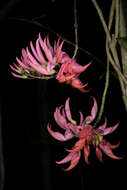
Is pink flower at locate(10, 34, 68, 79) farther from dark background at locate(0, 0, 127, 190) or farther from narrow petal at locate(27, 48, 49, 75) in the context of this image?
dark background at locate(0, 0, 127, 190)

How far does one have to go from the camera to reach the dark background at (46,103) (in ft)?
4.18

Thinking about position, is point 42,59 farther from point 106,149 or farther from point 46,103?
point 46,103

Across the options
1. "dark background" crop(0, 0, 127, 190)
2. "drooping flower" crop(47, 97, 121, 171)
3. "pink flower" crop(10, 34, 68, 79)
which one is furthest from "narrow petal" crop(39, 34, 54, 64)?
"dark background" crop(0, 0, 127, 190)

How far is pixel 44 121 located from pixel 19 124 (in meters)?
0.37

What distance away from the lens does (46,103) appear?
167 centimetres

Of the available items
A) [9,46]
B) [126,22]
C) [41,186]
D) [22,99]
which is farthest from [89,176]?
[126,22]

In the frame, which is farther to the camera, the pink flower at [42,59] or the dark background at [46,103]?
the dark background at [46,103]

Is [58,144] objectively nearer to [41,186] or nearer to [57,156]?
[57,156]

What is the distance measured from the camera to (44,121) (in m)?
1.69

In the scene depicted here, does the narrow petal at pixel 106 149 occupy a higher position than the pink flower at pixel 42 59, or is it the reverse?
the pink flower at pixel 42 59

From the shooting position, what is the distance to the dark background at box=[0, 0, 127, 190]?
4.18ft

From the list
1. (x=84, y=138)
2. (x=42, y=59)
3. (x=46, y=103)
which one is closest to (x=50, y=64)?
(x=42, y=59)

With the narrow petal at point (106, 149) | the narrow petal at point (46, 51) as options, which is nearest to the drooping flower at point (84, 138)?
the narrow petal at point (106, 149)

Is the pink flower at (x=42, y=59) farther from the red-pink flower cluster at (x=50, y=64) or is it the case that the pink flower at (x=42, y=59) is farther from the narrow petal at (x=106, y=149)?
the narrow petal at (x=106, y=149)
